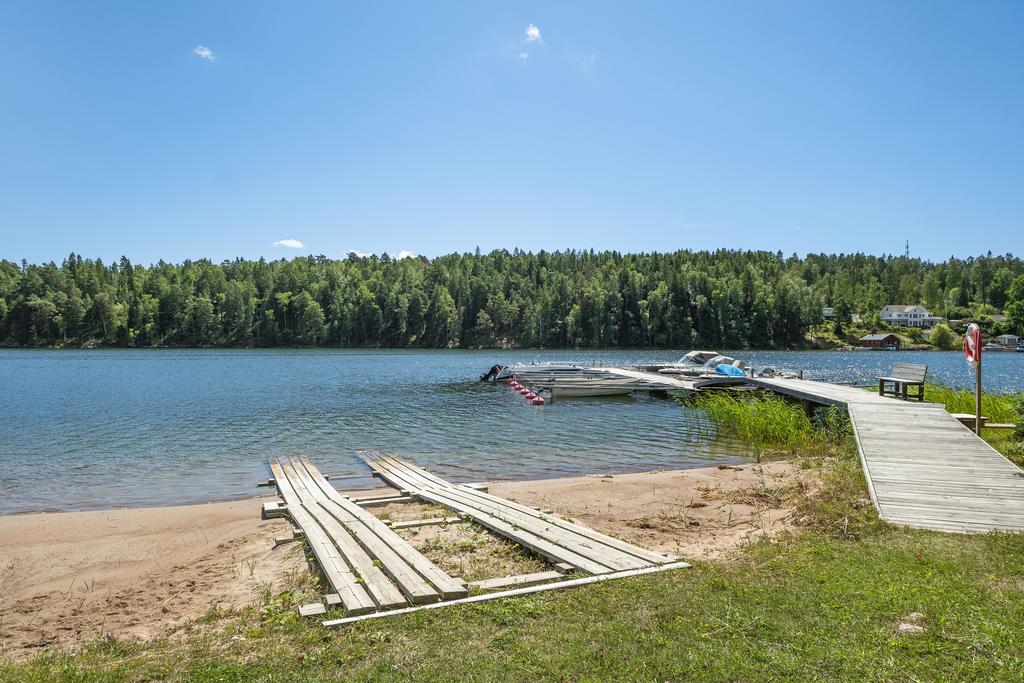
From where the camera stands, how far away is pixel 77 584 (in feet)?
28.3

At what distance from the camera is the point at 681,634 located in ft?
17.5

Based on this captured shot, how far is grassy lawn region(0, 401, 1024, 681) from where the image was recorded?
474 cm

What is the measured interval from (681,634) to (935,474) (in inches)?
310

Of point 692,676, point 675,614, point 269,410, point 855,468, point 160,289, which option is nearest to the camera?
point 692,676

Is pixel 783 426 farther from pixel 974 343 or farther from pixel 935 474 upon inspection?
pixel 935 474

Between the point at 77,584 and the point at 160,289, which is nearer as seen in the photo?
the point at 77,584

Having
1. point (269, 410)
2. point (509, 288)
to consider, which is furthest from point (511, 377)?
point (509, 288)

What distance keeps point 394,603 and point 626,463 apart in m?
13.1

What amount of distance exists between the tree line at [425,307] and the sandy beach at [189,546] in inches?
4306

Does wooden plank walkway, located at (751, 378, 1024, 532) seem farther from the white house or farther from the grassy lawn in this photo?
the white house

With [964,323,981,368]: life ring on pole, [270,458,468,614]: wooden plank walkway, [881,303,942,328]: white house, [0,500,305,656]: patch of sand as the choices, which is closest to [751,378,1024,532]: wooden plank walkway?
[964,323,981,368]: life ring on pole

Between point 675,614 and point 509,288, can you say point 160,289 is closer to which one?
point 509,288

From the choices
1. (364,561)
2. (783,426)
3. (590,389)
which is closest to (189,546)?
(364,561)

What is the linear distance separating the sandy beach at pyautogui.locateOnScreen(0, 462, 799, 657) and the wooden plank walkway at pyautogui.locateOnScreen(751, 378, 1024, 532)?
5.68ft
